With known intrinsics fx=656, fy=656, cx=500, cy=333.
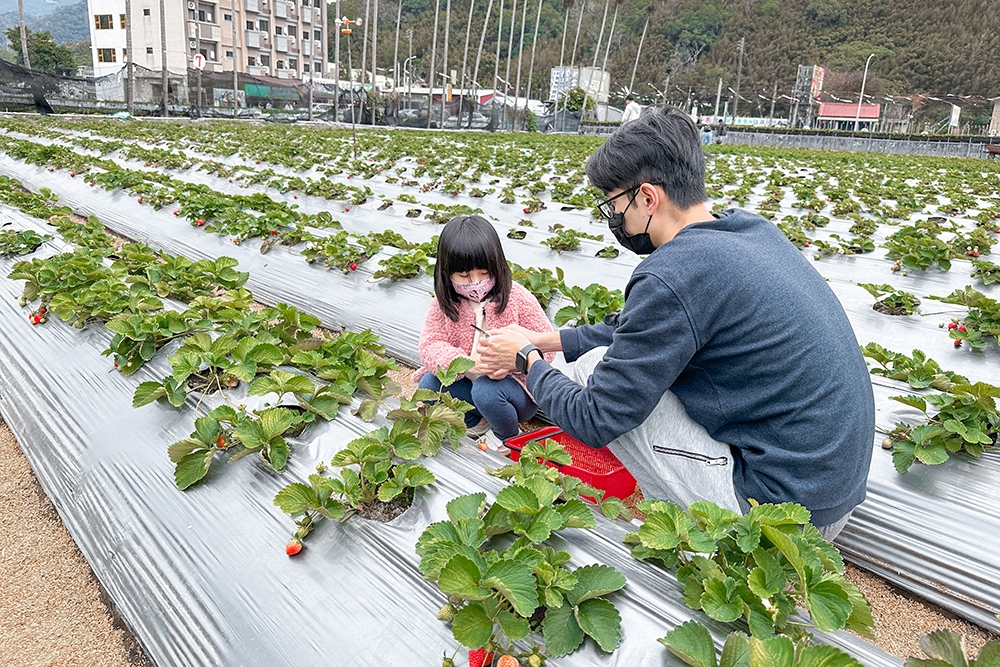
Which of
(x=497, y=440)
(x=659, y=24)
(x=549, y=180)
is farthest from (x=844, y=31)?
(x=497, y=440)

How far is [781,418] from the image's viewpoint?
1.73 meters

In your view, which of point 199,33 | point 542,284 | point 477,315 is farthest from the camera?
point 199,33

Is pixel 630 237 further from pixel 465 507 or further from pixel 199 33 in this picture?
pixel 199 33

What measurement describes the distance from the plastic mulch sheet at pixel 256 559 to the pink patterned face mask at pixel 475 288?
2.50ft

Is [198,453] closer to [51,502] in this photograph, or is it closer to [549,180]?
[51,502]

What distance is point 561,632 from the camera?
1.36 metres

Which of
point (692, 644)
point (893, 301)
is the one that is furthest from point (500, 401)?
point (893, 301)

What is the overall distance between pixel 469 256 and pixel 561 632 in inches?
64.3

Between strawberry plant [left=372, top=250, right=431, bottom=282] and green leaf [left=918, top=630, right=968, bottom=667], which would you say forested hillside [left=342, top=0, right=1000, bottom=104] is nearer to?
strawberry plant [left=372, top=250, right=431, bottom=282]

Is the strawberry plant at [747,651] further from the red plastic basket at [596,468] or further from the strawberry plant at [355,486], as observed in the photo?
the red plastic basket at [596,468]

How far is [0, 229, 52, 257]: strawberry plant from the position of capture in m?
4.61

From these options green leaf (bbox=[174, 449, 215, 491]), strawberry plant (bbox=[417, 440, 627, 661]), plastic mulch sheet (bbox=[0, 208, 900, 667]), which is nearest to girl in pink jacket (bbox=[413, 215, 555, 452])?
plastic mulch sheet (bbox=[0, 208, 900, 667])

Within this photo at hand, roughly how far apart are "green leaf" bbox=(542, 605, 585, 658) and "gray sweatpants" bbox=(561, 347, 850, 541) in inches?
25.7

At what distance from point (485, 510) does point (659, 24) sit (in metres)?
111
